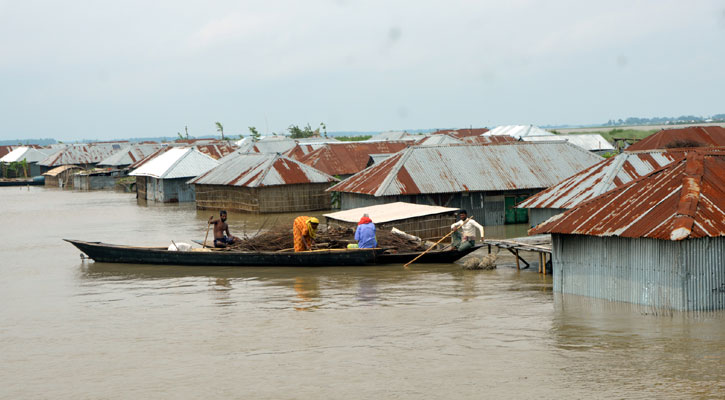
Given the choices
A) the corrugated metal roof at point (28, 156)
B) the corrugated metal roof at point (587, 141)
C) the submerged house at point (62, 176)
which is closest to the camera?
the corrugated metal roof at point (587, 141)

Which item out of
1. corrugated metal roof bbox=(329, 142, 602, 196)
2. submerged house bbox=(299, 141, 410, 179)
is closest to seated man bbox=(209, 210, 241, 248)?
corrugated metal roof bbox=(329, 142, 602, 196)

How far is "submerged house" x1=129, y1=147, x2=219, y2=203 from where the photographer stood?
52406 mm

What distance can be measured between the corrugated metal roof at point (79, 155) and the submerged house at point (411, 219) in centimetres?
6528

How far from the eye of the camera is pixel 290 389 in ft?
38.0

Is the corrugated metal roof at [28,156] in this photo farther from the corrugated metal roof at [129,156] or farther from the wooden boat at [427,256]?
the wooden boat at [427,256]

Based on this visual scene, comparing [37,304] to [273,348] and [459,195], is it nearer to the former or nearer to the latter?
[273,348]

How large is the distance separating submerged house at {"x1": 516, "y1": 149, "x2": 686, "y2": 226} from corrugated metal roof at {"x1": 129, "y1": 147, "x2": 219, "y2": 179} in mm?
30672

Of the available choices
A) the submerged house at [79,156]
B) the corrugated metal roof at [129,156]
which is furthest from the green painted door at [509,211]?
the submerged house at [79,156]

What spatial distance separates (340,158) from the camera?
50.8 m

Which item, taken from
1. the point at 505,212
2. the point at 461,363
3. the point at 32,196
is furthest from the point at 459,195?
the point at 32,196

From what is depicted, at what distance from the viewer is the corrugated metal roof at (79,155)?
8556 cm

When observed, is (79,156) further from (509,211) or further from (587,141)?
(509,211)

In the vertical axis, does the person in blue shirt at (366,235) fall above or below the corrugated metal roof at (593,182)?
below

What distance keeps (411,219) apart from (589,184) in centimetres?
522
